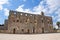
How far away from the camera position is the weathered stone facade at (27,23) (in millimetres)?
34188

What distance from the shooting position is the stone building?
112ft

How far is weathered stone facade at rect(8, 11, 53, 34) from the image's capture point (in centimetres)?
3419

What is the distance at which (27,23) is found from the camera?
37156 mm

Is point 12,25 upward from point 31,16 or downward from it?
downward

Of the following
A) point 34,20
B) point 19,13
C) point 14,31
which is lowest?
point 14,31

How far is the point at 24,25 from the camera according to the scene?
36469 mm

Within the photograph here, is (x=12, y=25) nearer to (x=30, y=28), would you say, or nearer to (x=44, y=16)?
(x=30, y=28)

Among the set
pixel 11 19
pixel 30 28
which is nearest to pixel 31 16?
pixel 30 28

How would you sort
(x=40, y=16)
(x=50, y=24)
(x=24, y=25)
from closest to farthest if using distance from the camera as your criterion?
(x=24, y=25)
(x=40, y=16)
(x=50, y=24)

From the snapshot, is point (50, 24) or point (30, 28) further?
point (50, 24)

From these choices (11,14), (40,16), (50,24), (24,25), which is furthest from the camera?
(50,24)

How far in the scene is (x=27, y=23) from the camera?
3716 cm

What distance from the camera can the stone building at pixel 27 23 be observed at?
3415 cm

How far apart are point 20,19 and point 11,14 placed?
3671 mm
